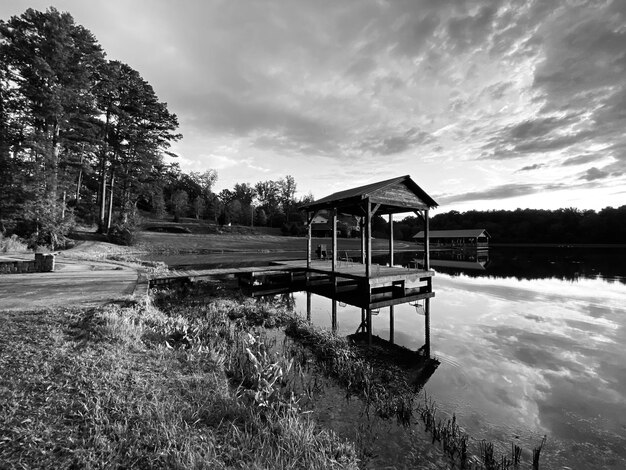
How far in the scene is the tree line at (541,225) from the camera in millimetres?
77125

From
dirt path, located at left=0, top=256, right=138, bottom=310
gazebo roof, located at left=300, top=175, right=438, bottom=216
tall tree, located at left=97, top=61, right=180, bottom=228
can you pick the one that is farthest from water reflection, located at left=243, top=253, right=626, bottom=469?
tall tree, located at left=97, top=61, right=180, bottom=228

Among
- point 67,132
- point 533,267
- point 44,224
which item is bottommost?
point 533,267

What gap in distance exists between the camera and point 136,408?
3225mm

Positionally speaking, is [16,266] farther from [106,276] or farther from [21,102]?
[21,102]

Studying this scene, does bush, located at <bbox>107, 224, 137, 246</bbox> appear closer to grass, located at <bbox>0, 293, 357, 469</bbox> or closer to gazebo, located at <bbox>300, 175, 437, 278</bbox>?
gazebo, located at <bbox>300, 175, 437, 278</bbox>

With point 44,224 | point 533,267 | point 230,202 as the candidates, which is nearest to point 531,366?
point 44,224

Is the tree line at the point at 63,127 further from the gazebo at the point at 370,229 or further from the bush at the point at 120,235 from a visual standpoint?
the gazebo at the point at 370,229

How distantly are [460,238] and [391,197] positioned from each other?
56705 mm

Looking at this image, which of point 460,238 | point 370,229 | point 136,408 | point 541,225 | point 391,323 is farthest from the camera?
point 541,225

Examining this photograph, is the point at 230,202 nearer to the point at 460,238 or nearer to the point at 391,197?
the point at 460,238

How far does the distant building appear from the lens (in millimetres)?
59034

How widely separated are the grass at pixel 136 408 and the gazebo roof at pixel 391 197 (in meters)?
8.61

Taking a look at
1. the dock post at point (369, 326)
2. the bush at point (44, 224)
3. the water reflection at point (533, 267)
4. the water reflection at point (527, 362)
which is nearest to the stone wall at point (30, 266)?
the bush at point (44, 224)

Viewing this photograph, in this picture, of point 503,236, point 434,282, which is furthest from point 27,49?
point 503,236
